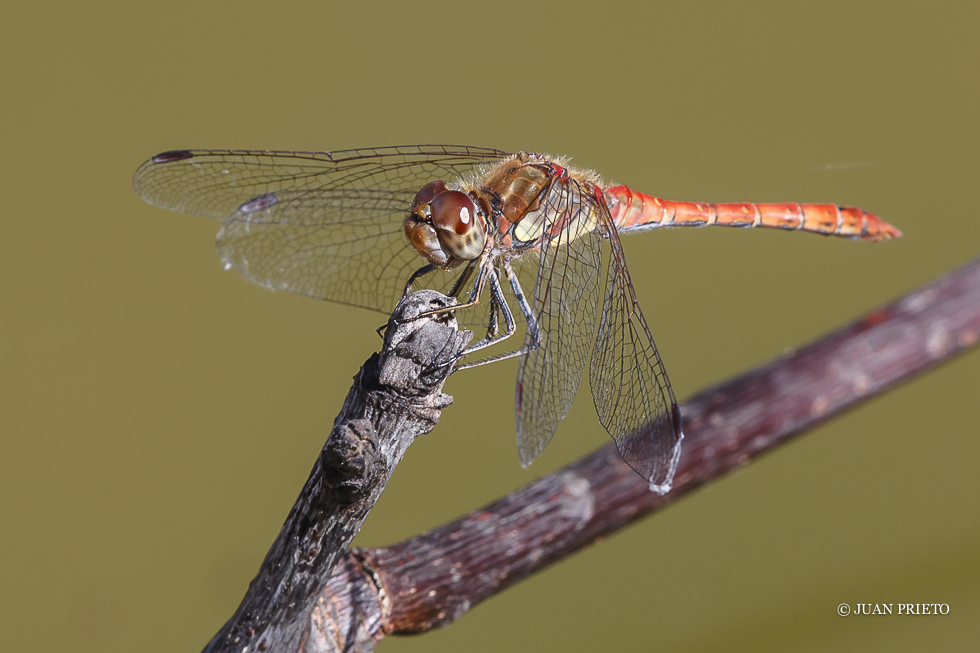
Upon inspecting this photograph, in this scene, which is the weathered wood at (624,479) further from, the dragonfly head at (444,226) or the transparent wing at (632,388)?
the dragonfly head at (444,226)

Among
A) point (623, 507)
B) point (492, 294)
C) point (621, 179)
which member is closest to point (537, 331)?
point (492, 294)

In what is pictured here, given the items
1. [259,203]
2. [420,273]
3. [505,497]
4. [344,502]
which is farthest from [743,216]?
[344,502]

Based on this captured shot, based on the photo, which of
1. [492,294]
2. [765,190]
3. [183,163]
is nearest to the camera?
[492,294]

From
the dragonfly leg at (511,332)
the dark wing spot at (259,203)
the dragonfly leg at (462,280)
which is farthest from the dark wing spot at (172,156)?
the dragonfly leg at (511,332)

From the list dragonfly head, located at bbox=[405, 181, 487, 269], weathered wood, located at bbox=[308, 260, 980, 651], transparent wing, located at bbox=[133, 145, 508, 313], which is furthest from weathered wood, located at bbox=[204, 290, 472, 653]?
transparent wing, located at bbox=[133, 145, 508, 313]

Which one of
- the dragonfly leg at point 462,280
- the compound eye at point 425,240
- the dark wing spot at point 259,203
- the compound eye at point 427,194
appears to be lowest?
the compound eye at point 425,240

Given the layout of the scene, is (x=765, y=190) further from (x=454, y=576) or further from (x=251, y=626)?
(x=251, y=626)

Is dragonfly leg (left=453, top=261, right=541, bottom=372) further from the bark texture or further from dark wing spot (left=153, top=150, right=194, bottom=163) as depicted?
dark wing spot (left=153, top=150, right=194, bottom=163)

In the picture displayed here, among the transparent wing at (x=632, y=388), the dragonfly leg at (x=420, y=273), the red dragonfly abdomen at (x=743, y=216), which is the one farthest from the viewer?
the red dragonfly abdomen at (x=743, y=216)
